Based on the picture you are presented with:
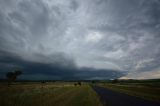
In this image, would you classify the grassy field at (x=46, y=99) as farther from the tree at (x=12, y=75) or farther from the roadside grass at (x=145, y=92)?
the tree at (x=12, y=75)

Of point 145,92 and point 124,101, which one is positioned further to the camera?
point 145,92

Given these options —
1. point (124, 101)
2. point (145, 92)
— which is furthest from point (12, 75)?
point (124, 101)

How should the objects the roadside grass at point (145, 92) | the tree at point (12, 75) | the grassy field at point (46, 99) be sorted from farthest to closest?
the tree at point (12, 75) < the roadside grass at point (145, 92) < the grassy field at point (46, 99)

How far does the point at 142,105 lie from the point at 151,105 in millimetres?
986

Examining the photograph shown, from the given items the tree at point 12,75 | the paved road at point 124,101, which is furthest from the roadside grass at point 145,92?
the tree at point 12,75

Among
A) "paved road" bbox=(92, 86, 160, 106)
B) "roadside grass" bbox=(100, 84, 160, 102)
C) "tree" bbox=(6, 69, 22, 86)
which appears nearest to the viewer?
"paved road" bbox=(92, 86, 160, 106)

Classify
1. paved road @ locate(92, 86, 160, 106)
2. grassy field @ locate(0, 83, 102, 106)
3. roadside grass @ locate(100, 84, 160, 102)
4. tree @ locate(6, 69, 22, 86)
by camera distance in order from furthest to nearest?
tree @ locate(6, 69, 22, 86) → roadside grass @ locate(100, 84, 160, 102) → grassy field @ locate(0, 83, 102, 106) → paved road @ locate(92, 86, 160, 106)

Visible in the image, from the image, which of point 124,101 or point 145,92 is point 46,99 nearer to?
point 124,101

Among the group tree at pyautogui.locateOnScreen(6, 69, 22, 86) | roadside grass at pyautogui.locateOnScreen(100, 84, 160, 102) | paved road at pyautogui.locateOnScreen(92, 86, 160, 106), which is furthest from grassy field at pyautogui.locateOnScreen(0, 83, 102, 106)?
tree at pyautogui.locateOnScreen(6, 69, 22, 86)

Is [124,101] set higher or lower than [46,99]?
lower

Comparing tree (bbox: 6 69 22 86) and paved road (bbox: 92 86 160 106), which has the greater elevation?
tree (bbox: 6 69 22 86)

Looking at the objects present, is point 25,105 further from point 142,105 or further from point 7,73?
point 7,73

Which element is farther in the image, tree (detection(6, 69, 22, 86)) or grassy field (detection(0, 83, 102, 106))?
tree (detection(6, 69, 22, 86))

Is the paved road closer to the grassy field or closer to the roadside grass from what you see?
the grassy field
